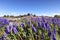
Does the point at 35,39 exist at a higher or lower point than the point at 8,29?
lower

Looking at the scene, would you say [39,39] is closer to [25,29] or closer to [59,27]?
[25,29]

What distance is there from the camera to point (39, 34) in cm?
450

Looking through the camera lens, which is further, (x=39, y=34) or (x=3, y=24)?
(x=3, y=24)

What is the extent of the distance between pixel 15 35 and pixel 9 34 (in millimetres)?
323

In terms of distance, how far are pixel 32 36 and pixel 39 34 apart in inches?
8.1

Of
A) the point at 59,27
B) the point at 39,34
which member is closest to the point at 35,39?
the point at 39,34

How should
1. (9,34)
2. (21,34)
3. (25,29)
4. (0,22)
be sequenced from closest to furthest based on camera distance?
(9,34)
(21,34)
(25,29)
(0,22)

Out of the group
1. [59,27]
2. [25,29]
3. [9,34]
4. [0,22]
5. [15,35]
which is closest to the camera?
[9,34]

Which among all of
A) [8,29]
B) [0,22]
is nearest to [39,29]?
[8,29]

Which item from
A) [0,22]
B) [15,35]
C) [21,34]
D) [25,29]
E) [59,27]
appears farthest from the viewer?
[59,27]

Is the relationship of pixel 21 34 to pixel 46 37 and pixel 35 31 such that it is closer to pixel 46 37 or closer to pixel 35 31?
pixel 35 31

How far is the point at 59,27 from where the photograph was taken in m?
6.20

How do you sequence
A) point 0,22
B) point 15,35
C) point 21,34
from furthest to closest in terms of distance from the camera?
point 0,22, point 21,34, point 15,35

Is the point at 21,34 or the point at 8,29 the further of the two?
the point at 21,34
